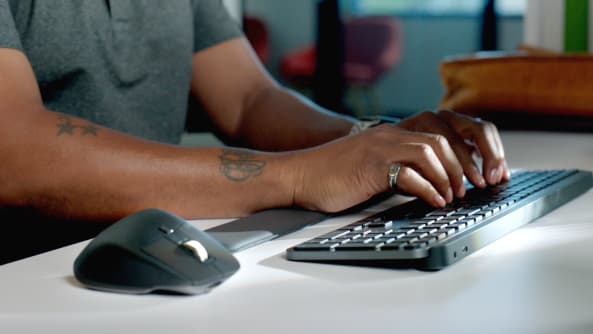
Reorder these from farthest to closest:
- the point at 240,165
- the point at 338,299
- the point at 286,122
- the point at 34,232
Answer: the point at 286,122 < the point at 34,232 < the point at 240,165 < the point at 338,299

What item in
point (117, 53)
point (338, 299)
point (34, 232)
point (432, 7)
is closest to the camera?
point (338, 299)

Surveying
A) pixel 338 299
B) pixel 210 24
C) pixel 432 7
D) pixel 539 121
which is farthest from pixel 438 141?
pixel 432 7

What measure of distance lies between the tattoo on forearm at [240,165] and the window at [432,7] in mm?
7008

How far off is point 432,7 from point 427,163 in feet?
25.3

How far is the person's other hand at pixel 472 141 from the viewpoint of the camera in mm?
1155

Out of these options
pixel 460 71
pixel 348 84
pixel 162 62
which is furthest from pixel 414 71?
pixel 162 62

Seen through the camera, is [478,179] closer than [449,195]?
No

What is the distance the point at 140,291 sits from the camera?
2.38 ft

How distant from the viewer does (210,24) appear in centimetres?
178

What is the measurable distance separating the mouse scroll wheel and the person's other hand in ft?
1.64

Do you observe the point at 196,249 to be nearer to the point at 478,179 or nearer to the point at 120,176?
the point at 120,176

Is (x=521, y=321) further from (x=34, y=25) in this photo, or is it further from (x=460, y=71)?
(x=460, y=71)

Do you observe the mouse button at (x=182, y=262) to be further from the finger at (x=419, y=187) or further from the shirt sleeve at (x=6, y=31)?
the shirt sleeve at (x=6, y=31)

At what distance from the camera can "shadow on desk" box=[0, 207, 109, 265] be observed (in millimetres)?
1127
